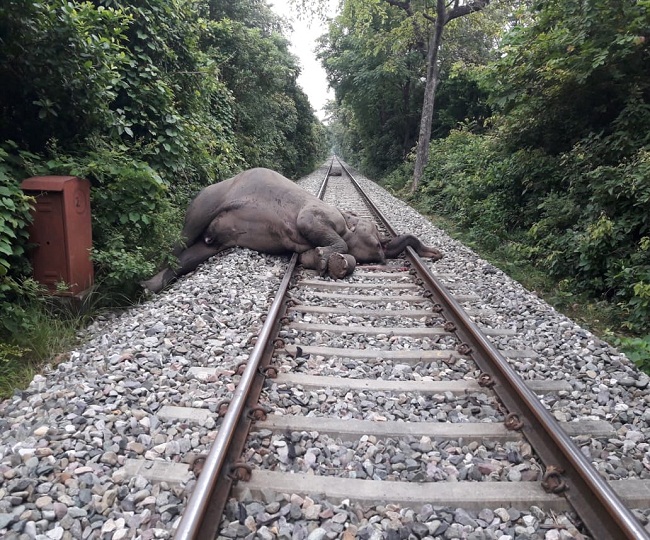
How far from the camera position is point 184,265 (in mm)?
6145

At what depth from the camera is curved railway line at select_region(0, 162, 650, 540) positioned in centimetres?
217

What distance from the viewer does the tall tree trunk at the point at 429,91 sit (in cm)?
1462

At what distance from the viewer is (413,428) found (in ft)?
Result: 9.43

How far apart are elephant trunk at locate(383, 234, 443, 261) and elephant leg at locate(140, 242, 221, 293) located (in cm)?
254

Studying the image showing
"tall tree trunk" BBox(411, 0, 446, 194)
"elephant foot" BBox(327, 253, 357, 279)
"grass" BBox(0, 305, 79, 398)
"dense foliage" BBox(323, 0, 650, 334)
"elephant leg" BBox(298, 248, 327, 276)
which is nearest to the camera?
"grass" BBox(0, 305, 79, 398)

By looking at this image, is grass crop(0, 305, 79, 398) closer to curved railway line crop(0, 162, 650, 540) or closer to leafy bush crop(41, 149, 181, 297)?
curved railway line crop(0, 162, 650, 540)

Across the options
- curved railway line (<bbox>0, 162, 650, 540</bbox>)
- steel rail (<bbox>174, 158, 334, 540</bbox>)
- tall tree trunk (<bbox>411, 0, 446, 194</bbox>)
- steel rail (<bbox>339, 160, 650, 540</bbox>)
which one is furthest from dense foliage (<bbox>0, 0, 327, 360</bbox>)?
tall tree trunk (<bbox>411, 0, 446, 194</bbox>)

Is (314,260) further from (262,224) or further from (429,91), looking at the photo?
(429,91)

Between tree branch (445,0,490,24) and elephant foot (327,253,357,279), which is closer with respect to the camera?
elephant foot (327,253,357,279)

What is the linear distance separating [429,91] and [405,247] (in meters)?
10.6

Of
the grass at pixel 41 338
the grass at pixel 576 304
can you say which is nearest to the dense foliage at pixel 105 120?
the grass at pixel 41 338

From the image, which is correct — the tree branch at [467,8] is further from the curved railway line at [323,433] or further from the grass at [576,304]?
the curved railway line at [323,433]

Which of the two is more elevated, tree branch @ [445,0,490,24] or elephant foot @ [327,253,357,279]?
tree branch @ [445,0,490,24]

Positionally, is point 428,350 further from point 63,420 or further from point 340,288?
point 63,420
